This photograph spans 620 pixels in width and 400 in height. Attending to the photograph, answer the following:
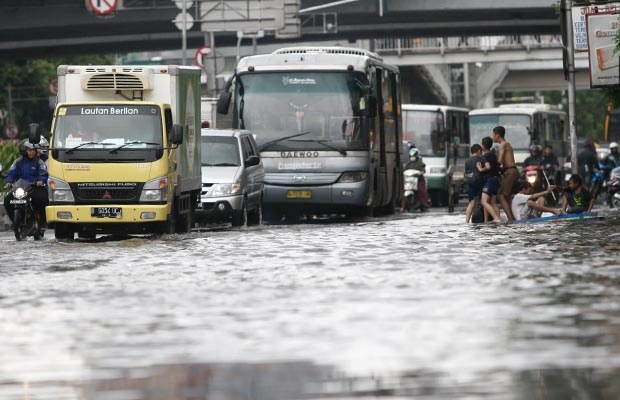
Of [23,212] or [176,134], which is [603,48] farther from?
[23,212]

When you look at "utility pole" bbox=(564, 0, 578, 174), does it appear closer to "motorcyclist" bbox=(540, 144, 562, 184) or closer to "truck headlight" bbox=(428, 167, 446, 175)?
"motorcyclist" bbox=(540, 144, 562, 184)

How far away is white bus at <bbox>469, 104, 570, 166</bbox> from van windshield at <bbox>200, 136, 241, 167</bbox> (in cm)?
2123

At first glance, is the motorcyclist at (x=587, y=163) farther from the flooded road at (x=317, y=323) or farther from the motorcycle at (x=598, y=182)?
the flooded road at (x=317, y=323)

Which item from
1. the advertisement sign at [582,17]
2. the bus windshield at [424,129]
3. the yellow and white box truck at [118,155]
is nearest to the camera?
the yellow and white box truck at [118,155]

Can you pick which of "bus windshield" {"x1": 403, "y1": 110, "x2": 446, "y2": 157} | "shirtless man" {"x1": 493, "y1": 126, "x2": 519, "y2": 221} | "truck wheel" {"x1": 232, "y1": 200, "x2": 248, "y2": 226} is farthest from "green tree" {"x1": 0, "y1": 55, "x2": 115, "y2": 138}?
"shirtless man" {"x1": 493, "y1": 126, "x2": 519, "y2": 221}

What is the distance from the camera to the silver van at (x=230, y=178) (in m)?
29.7

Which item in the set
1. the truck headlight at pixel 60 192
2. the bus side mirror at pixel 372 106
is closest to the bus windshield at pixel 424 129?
the bus side mirror at pixel 372 106

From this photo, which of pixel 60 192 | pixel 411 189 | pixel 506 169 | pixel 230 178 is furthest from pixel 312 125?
pixel 411 189

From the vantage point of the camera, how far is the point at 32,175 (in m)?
26.4

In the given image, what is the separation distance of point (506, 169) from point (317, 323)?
17398 mm

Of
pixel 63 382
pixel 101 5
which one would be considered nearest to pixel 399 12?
pixel 101 5

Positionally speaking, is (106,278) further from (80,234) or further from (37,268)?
(80,234)

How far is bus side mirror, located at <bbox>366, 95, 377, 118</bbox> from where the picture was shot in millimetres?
33281

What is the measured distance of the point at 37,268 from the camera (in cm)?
1822
